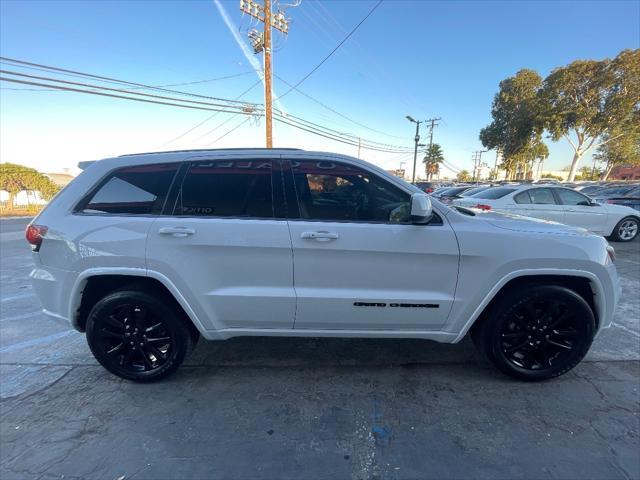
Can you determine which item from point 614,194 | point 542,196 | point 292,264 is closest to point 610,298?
point 292,264

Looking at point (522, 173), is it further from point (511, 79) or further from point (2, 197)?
point (2, 197)

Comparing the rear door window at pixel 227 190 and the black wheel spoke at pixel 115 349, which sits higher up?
the rear door window at pixel 227 190

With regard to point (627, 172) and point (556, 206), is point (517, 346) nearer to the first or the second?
point (556, 206)

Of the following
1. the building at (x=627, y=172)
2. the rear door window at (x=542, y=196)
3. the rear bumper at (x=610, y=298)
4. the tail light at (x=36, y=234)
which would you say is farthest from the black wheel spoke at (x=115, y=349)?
the building at (x=627, y=172)

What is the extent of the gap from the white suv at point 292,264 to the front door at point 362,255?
11 millimetres

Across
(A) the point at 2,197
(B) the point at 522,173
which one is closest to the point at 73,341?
(A) the point at 2,197

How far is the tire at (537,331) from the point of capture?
240 cm

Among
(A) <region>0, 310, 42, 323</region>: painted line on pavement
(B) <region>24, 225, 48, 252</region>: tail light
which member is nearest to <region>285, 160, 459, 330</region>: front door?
(B) <region>24, 225, 48, 252</region>: tail light

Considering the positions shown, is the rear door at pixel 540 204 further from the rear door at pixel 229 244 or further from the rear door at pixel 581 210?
the rear door at pixel 229 244

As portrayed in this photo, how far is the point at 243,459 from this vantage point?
6.14 feet

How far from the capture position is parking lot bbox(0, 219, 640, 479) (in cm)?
184

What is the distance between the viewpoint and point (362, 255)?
2.30m

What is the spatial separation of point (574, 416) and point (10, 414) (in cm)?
410

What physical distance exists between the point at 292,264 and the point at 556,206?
7.70 meters
